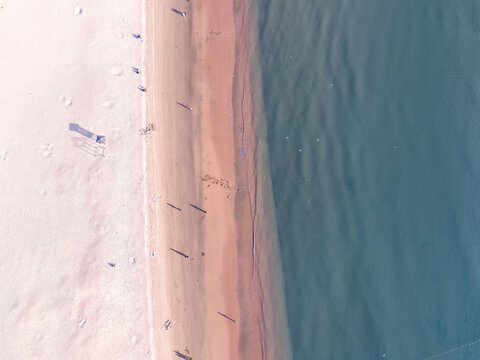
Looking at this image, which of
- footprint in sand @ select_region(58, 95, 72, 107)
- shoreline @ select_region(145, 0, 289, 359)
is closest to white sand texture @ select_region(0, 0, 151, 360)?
footprint in sand @ select_region(58, 95, 72, 107)

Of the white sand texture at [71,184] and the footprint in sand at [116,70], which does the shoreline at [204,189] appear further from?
the footprint in sand at [116,70]

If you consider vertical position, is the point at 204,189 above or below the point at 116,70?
below

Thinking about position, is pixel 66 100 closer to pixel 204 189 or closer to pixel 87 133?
pixel 87 133

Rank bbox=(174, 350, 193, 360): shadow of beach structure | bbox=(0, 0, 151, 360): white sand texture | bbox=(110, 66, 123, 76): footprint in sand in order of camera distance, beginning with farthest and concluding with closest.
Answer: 1. bbox=(110, 66, 123, 76): footprint in sand
2. bbox=(174, 350, 193, 360): shadow of beach structure
3. bbox=(0, 0, 151, 360): white sand texture

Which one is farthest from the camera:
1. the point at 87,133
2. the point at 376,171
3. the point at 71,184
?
the point at 376,171

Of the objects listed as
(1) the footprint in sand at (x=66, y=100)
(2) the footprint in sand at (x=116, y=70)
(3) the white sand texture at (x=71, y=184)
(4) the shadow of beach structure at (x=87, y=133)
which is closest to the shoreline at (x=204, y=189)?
(3) the white sand texture at (x=71, y=184)

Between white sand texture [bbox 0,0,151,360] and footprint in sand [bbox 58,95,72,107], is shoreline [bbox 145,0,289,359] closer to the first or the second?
white sand texture [bbox 0,0,151,360]

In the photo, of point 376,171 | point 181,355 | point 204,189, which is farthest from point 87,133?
point 376,171
